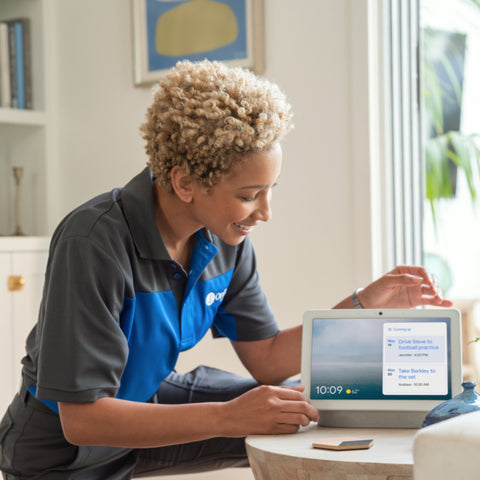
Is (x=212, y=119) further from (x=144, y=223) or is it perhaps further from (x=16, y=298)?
(x=16, y=298)

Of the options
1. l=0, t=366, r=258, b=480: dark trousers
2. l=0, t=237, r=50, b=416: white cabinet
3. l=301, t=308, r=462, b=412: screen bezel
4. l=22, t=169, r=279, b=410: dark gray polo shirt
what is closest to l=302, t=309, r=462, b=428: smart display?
l=301, t=308, r=462, b=412: screen bezel

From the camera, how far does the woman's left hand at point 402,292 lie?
1397 millimetres

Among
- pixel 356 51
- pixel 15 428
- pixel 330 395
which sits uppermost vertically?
pixel 356 51

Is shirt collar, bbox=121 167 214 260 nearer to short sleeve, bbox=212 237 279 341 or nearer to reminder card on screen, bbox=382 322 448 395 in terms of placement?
short sleeve, bbox=212 237 279 341

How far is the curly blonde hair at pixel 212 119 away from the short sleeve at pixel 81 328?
0.70ft

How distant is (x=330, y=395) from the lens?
119cm

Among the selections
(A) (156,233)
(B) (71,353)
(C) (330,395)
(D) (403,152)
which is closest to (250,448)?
(C) (330,395)

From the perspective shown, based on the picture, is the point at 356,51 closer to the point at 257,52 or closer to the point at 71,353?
the point at 257,52

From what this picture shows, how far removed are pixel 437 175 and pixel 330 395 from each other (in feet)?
6.07

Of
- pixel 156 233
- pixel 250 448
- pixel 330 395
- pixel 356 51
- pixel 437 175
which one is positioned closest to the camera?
pixel 250 448

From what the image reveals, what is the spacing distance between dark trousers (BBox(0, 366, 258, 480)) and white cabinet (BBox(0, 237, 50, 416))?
2.78ft

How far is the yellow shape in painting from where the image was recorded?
225cm

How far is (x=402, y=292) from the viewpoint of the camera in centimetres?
142

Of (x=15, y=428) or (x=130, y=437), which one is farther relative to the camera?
(x=15, y=428)
